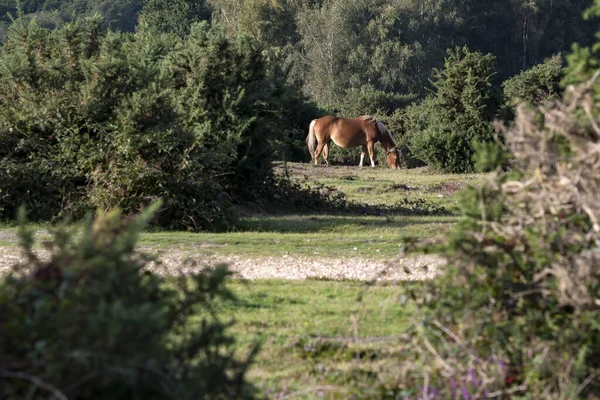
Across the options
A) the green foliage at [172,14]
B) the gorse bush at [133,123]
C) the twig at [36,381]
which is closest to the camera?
the twig at [36,381]

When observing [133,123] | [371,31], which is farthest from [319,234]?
[371,31]

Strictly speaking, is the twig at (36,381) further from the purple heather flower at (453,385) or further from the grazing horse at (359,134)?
the grazing horse at (359,134)

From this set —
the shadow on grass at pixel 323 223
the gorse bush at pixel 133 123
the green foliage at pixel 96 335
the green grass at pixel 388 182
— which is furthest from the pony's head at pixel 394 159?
the green foliage at pixel 96 335

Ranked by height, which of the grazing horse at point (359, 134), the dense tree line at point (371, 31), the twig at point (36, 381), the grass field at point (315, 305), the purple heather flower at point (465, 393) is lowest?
the grass field at point (315, 305)

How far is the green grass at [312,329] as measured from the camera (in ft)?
21.6

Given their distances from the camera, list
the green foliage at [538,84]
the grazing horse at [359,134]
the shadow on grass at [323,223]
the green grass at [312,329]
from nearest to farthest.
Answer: the green grass at [312,329] < the shadow on grass at [323,223] < the grazing horse at [359,134] < the green foliage at [538,84]

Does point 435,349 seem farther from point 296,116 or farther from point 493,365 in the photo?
point 296,116

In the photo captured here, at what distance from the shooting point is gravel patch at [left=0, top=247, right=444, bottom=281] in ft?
37.8

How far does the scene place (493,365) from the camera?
5266 millimetres

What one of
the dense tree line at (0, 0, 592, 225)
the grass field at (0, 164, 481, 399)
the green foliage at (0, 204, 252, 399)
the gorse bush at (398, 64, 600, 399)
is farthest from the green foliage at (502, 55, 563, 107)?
the green foliage at (0, 204, 252, 399)

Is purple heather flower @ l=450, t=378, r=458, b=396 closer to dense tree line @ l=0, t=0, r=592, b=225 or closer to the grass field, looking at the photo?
the grass field

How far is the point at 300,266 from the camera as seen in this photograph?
487 inches

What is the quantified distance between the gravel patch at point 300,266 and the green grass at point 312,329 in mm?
803

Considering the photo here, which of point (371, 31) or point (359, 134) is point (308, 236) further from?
point (371, 31)
